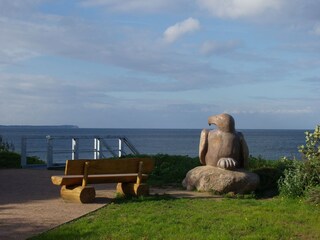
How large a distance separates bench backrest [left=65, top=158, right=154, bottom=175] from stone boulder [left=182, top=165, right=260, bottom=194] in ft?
4.11

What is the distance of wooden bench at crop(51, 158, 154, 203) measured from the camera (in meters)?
10.9

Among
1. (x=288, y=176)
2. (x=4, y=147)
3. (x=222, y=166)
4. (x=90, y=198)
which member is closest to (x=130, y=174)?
(x=90, y=198)

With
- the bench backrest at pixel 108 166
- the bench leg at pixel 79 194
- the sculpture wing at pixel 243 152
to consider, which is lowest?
the bench leg at pixel 79 194

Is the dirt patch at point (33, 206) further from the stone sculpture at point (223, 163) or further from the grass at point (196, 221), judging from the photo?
the stone sculpture at point (223, 163)

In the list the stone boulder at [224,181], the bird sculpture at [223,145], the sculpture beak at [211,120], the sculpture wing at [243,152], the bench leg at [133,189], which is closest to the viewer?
the bench leg at [133,189]

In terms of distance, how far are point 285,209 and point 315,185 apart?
180cm

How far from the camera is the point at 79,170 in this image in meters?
11.0

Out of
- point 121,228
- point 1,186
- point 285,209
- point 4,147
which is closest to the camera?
point 121,228

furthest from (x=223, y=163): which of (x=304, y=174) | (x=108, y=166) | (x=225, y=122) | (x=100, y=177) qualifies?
(x=100, y=177)

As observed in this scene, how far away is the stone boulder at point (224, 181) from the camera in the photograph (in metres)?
11.9

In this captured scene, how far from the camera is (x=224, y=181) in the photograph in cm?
1188

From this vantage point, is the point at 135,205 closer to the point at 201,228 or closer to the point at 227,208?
the point at 227,208

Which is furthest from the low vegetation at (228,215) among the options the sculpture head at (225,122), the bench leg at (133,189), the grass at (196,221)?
the sculpture head at (225,122)

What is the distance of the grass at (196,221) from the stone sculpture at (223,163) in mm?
1073
